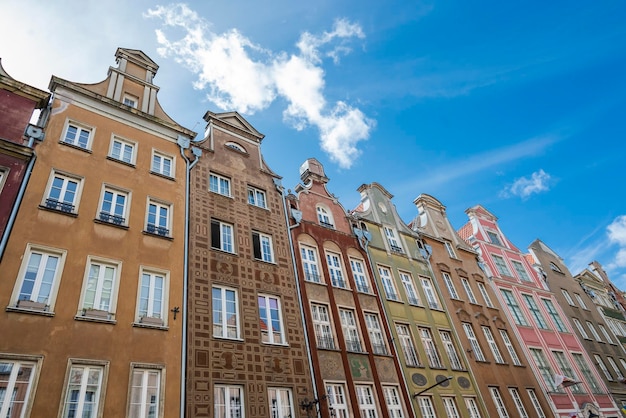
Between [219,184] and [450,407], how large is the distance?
50.1 feet

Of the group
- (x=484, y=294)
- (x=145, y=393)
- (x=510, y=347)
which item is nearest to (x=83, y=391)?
(x=145, y=393)

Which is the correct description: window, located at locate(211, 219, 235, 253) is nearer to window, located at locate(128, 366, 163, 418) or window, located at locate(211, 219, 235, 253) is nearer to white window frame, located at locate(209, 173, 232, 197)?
white window frame, located at locate(209, 173, 232, 197)

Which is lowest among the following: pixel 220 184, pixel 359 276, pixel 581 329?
pixel 581 329

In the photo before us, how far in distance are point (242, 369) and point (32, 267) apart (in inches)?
284

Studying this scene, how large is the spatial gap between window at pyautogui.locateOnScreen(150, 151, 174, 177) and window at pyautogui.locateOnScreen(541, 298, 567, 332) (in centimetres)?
2914

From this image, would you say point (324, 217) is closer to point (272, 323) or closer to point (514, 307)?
point (272, 323)

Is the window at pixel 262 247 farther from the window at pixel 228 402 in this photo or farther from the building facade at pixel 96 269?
the window at pixel 228 402

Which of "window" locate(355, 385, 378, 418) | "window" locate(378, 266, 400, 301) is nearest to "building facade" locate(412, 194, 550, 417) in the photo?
"window" locate(378, 266, 400, 301)

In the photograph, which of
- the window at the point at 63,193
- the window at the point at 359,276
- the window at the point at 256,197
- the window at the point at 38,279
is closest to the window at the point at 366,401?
the window at the point at 359,276

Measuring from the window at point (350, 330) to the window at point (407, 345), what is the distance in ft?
9.04

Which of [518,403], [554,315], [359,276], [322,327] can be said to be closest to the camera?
[322,327]

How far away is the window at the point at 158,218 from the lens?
51.7 feet

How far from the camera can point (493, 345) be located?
2586cm

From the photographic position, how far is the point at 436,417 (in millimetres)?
19203
